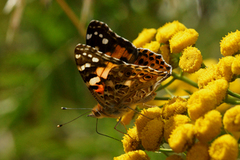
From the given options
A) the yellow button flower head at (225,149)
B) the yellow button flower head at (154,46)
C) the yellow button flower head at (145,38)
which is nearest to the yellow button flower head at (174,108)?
the yellow button flower head at (225,149)

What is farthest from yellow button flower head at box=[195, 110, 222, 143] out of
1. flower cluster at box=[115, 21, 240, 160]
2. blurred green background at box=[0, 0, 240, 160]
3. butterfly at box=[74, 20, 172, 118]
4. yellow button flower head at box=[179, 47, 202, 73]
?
blurred green background at box=[0, 0, 240, 160]

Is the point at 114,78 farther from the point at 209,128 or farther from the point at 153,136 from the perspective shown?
the point at 209,128

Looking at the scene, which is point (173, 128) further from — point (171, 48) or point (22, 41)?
point (22, 41)

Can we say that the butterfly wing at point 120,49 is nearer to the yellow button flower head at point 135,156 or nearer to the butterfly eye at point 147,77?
the butterfly eye at point 147,77

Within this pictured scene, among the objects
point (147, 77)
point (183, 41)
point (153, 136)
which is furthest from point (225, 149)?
point (183, 41)

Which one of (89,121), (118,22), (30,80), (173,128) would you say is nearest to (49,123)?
(89,121)

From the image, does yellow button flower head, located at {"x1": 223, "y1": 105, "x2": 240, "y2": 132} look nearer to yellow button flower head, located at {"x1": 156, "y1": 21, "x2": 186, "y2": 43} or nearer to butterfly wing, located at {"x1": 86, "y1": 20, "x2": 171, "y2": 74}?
butterfly wing, located at {"x1": 86, "y1": 20, "x2": 171, "y2": 74}
